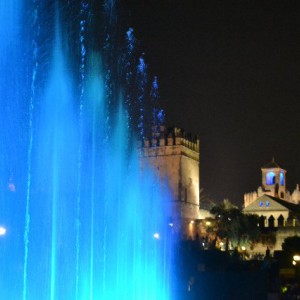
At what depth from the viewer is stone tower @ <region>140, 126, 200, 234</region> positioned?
69500mm

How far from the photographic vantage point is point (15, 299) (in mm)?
23094

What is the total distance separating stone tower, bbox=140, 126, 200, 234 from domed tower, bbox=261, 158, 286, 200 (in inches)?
1541

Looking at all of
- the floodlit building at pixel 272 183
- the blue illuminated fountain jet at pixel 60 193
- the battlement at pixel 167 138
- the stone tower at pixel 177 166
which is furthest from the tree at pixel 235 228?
the floodlit building at pixel 272 183

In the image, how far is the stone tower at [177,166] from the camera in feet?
228

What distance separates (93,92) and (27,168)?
9597 millimetres

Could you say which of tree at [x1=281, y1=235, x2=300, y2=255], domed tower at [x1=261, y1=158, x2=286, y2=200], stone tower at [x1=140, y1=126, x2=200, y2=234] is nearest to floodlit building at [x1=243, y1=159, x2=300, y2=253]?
domed tower at [x1=261, y1=158, x2=286, y2=200]

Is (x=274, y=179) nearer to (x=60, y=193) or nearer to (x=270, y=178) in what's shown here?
(x=270, y=178)

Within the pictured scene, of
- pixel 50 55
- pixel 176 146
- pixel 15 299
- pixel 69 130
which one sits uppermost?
pixel 176 146

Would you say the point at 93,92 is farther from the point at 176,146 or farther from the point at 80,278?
the point at 176,146

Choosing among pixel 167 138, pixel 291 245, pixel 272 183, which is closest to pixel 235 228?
pixel 291 245

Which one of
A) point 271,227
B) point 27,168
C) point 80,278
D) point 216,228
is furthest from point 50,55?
point 271,227

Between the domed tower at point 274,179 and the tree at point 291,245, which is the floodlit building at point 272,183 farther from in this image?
the tree at point 291,245

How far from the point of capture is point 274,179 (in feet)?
365

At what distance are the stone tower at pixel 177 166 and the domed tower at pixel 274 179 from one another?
128 ft
